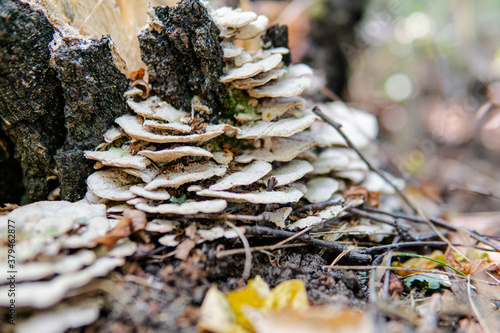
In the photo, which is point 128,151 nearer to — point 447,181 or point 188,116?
point 188,116

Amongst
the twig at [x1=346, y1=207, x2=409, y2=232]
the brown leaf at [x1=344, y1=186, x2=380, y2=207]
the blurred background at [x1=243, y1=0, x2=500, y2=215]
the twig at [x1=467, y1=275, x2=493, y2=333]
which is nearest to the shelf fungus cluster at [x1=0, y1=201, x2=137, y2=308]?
the twig at [x1=346, y1=207, x2=409, y2=232]

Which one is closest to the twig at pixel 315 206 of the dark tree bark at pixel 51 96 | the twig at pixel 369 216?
the twig at pixel 369 216

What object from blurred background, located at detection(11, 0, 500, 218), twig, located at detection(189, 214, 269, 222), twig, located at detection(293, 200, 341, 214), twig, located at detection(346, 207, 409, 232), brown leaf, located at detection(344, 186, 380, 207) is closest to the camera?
twig, located at detection(189, 214, 269, 222)

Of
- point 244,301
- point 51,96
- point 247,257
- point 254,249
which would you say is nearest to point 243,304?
point 244,301

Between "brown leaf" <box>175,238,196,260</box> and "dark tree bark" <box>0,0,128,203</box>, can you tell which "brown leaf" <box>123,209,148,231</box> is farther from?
"dark tree bark" <box>0,0,128,203</box>

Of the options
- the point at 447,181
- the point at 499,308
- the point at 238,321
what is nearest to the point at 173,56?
the point at 238,321

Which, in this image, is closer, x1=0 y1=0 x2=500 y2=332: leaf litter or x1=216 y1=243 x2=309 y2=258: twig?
x1=0 y1=0 x2=500 y2=332: leaf litter

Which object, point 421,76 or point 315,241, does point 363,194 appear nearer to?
point 315,241

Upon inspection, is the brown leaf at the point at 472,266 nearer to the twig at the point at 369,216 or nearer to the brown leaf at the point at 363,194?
the twig at the point at 369,216
